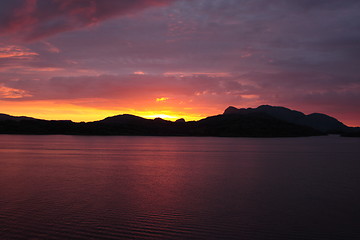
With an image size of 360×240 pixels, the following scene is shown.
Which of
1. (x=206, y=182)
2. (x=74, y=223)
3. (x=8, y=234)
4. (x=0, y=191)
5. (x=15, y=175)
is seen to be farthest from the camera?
(x=15, y=175)

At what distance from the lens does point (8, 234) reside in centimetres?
1470

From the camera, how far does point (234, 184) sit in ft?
104

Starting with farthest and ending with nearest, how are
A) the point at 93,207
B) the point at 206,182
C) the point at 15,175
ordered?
the point at 15,175 < the point at 206,182 < the point at 93,207

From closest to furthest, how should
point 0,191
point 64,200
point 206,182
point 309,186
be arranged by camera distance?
1. point 64,200
2. point 0,191
3. point 309,186
4. point 206,182

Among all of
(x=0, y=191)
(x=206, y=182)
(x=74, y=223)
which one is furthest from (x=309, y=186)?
(x=0, y=191)

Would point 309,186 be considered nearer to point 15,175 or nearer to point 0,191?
point 0,191

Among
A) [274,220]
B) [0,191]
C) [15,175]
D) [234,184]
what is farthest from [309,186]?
[15,175]

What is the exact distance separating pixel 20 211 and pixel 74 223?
15.2ft

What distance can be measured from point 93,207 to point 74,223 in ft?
12.9

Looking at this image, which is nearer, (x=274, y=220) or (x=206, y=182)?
(x=274, y=220)

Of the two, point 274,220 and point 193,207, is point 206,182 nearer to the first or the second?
point 193,207

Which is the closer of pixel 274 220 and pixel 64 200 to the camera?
pixel 274 220

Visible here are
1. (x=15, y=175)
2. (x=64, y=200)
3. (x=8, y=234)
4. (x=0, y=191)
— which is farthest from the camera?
(x=15, y=175)

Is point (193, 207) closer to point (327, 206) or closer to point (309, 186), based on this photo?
point (327, 206)
